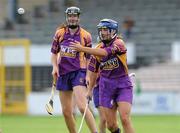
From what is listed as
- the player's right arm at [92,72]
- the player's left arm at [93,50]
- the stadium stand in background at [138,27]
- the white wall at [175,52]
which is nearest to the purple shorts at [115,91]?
the player's right arm at [92,72]

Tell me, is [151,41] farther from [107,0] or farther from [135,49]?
[107,0]

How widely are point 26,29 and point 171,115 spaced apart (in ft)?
37.5

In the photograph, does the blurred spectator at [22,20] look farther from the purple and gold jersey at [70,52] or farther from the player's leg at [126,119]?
the player's leg at [126,119]

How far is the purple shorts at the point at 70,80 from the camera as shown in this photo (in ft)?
49.2

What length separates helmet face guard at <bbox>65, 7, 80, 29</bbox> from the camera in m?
14.8

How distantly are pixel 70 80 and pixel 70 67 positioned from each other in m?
0.25

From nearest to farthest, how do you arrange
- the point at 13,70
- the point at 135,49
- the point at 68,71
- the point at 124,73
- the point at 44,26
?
the point at 124,73 < the point at 68,71 < the point at 13,70 < the point at 135,49 < the point at 44,26

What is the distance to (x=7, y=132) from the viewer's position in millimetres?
20453

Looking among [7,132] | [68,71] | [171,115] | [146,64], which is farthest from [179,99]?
[68,71]

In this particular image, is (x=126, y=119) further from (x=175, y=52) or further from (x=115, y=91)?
(x=175, y=52)

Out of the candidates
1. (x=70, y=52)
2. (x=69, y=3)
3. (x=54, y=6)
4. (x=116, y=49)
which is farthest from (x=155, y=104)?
(x=116, y=49)

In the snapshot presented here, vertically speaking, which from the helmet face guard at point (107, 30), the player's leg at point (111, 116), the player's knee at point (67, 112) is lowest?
the player's knee at point (67, 112)

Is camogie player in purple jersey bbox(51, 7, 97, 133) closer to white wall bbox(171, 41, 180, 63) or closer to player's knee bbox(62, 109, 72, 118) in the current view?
player's knee bbox(62, 109, 72, 118)

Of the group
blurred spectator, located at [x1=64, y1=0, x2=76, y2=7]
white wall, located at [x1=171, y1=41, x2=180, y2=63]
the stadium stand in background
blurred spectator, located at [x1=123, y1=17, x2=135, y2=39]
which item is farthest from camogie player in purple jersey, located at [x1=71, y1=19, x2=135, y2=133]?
blurred spectator, located at [x1=64, y1=0, x2=76, y2=7]
